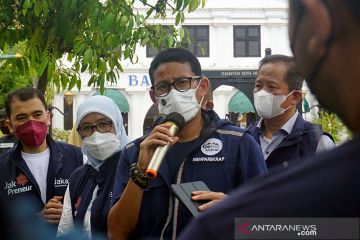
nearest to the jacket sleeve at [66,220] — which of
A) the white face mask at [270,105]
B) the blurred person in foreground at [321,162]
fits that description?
the white face mask at [270,105]

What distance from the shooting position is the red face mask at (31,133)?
409 cm

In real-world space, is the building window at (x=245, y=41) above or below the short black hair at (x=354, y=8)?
below

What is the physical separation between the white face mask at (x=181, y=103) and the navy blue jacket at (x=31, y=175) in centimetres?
133

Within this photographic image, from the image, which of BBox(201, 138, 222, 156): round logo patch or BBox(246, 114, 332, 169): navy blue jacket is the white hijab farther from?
BBox(201, 138, 222, 156): round logo patch

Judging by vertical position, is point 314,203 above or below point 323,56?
below

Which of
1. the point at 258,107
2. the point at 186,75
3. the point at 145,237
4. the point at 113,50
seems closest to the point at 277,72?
the point at 258,107

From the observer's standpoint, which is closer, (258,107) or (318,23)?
(318,23)

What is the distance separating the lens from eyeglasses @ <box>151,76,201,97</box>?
9.43ft

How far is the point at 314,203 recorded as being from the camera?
0.75 m

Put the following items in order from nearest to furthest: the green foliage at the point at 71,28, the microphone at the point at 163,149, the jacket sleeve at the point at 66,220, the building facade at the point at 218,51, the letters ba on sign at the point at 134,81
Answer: the microphone at the point at 163,149, the jacket sleeve at the point at 66,220, the green foliage at the point at 71,28, the building facade at the point at 218,51, the letters ba on sign at the point at 134,81

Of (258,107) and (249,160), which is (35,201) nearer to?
(258,107)

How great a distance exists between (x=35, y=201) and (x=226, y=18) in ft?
88.5

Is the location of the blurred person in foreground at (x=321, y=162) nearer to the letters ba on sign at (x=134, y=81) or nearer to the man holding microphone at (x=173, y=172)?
the man holding microphone at (x=173, y=172)

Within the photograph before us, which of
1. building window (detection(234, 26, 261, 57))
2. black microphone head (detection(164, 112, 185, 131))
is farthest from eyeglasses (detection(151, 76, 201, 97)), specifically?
building window (detection(234, 26, 261, 57))
